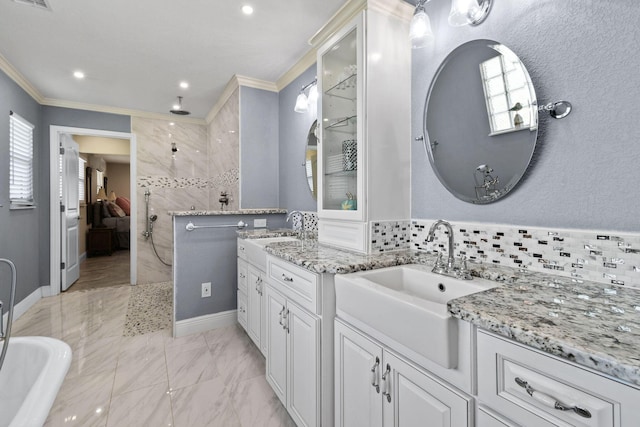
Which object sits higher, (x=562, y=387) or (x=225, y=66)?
(x=225, y=66)

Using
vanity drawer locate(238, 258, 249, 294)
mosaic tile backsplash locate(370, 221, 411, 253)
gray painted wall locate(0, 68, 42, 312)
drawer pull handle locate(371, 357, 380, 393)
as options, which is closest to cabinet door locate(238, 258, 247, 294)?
vanity drawer locate(238, 258, 249, 294)

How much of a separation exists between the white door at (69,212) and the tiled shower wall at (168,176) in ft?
2.77

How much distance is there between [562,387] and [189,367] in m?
2.27

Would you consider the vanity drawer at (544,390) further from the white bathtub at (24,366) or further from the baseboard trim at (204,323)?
the baseboard trim at (204,323)

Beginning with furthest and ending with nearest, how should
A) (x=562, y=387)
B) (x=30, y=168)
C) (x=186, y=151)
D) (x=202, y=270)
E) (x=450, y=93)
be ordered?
(x=186, y=151), (x=30, y=168), (x=202, y=270), (x=450, y=93), (x=562, y=387)

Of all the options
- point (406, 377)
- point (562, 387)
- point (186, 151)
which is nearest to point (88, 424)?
point (406, 377)

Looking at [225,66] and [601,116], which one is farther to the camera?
[225,66]

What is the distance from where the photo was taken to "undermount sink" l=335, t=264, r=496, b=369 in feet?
2.75

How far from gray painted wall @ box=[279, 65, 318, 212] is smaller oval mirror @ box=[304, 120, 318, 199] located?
7 centimetres

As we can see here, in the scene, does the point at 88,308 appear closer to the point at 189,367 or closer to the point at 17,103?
the point at 189,367

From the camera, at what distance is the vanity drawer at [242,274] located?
2566mm

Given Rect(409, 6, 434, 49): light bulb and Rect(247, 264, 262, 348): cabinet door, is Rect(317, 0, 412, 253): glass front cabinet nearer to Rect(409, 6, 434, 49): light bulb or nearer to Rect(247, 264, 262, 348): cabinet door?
Rect(409, 6, 434, 49): light bulb

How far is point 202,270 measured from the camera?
284 centimetres

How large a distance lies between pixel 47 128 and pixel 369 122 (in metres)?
4.49
